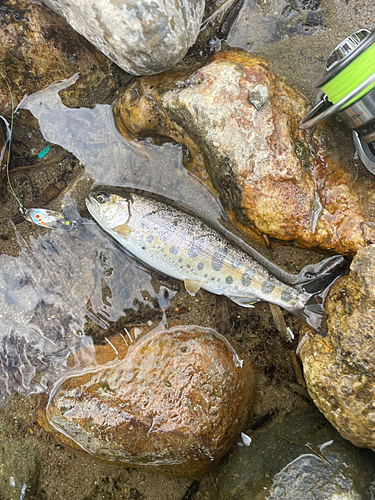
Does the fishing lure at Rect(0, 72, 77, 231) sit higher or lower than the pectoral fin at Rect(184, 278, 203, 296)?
lower

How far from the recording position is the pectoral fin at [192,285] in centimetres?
340

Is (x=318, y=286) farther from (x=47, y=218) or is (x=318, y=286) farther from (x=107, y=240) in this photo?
(x=47, y=218)

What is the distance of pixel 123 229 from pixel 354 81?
Answer: 2301 millimetres

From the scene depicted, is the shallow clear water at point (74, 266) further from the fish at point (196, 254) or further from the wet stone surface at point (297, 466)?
the wet stone surface at point (297, 466)

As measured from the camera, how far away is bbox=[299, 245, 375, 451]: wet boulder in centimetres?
270

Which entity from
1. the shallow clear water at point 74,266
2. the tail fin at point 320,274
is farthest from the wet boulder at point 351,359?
the shallow clear water at point 74,266

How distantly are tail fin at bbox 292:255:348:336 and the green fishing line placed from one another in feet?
4.93

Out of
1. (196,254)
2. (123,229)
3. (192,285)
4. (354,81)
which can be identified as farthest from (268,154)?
(123,229)

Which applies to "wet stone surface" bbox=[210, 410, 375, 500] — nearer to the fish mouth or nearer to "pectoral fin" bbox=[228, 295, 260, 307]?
"pectoral fin" bbox=[228, 295, 260, 307]

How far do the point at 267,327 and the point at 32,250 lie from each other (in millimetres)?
2659

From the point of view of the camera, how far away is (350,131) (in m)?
3.10

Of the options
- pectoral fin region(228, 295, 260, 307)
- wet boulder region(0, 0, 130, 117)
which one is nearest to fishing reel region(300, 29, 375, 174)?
pectoral fin region(228, 295, 260, 307)

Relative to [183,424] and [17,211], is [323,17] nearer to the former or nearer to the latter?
[17,211]

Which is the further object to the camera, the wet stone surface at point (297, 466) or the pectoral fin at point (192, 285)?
the pectoral fin at point (192, 285)
